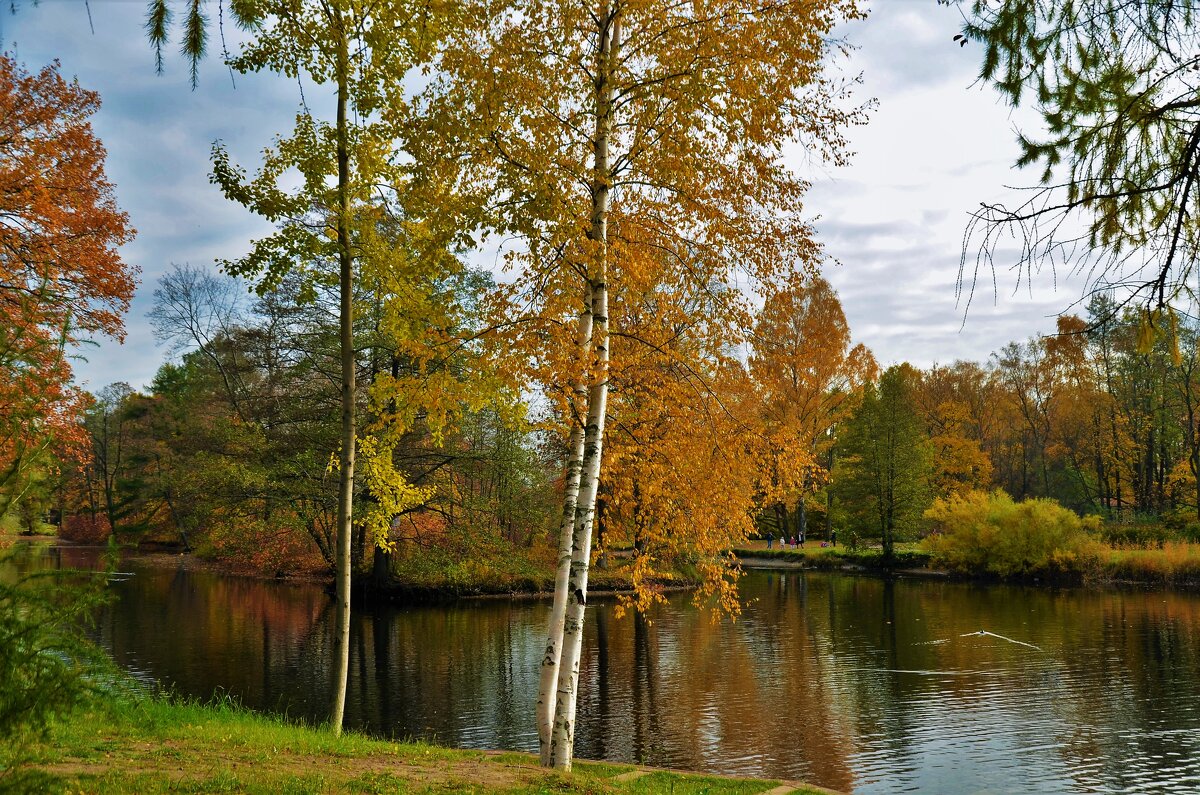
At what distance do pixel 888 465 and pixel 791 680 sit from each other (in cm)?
2568

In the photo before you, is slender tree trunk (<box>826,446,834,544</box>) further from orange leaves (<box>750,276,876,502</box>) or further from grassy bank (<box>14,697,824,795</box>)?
grassy bank (<box>14,697,824,795</box>)

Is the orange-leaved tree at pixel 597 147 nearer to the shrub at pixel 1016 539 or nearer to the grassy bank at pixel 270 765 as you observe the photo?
the grassy bank at pixel 270 765

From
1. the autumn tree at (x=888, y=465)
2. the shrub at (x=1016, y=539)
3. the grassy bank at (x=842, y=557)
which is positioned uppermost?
→ the autumn tree at (x=888, y=465)

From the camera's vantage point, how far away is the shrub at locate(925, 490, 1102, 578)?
3019 centimetres

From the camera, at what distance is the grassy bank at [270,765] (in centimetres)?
560

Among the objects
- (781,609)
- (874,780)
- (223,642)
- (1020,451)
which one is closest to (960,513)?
(781,609)

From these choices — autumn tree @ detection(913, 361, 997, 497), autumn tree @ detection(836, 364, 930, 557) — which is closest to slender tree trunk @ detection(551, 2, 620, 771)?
autumn tree @ detection(836, 364, 930, 557)

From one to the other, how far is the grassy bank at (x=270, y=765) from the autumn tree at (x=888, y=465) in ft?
106

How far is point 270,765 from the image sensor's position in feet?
21.4

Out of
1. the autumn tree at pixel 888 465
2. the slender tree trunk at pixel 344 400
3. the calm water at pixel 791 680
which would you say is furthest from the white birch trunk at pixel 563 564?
the autumn tree at pixel 888 465

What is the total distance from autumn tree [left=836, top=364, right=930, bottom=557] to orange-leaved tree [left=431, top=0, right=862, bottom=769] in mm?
32382

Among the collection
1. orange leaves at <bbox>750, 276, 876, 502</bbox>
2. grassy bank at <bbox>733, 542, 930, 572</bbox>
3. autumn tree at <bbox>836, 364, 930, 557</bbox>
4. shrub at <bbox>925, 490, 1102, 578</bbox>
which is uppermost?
orange leaves at <bbox>750, 276, 876, 502</bbox>

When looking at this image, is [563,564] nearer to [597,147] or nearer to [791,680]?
[597,147]

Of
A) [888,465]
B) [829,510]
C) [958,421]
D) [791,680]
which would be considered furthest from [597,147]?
[958,421]
